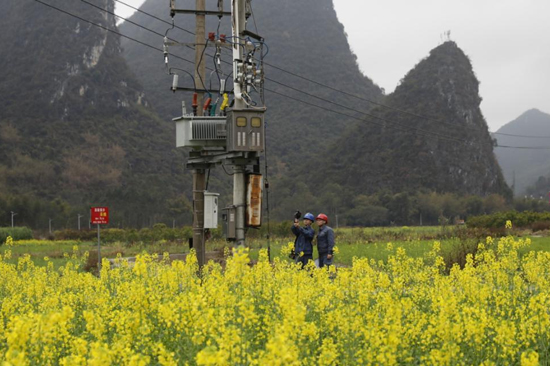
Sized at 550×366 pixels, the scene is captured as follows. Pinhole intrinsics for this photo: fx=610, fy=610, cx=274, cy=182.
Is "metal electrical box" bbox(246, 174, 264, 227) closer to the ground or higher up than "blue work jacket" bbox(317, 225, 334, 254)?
higher up

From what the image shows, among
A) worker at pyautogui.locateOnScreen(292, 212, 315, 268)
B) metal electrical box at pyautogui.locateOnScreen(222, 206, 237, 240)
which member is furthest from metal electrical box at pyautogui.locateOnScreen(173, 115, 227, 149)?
worker at pyautogui.locateOnScreen(292, 212, 315, 268)

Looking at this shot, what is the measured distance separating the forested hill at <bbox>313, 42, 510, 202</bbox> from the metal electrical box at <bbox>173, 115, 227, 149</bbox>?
8765 cm

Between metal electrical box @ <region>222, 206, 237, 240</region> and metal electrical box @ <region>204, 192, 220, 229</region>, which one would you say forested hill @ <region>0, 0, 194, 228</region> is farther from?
metal electrical box @ <region>222, 206, 237, 240</region>

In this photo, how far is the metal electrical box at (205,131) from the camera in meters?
14.2

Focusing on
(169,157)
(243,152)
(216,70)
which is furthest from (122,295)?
(169,157)

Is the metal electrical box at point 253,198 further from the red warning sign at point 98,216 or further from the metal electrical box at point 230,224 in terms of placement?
the red warning sign at point 98,216

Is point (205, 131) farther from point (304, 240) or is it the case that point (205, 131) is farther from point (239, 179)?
point (304, 240)

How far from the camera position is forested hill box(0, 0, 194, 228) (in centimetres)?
8612

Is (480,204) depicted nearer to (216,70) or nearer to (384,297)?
(216,70)

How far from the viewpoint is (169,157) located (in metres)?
118

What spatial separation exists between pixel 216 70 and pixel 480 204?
78486 millimetres

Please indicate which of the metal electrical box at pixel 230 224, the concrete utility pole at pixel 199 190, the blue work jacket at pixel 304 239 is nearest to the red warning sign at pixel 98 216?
the concrete utility pole at pixel 199 190

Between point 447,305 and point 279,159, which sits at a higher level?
point 279,159

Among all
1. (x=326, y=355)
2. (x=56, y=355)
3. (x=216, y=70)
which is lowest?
(x=56, y=355)
